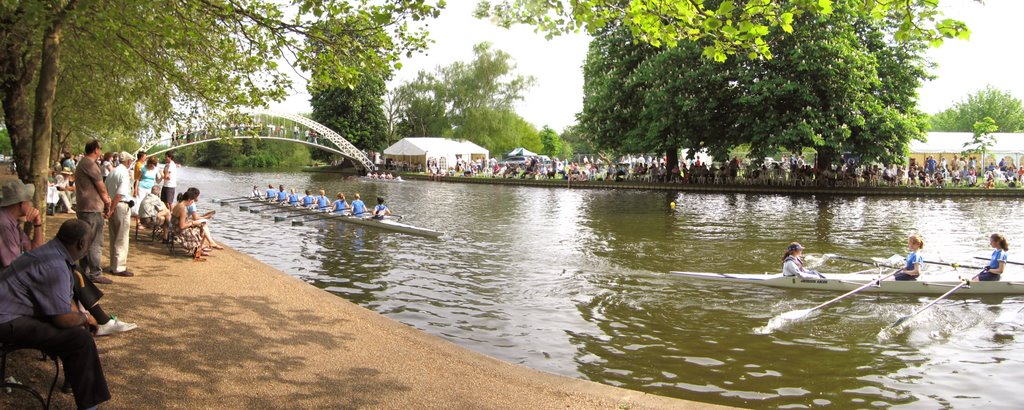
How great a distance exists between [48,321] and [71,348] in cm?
27

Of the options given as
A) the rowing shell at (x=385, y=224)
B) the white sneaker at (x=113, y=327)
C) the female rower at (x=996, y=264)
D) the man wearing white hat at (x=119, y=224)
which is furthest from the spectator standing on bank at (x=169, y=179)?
the female rower at (x=996, y=264)

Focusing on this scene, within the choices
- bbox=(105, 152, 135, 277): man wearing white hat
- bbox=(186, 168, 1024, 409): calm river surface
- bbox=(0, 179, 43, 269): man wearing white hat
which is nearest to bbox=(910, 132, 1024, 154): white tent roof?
bbox=(186, 168, 1024, 409): calm river surface

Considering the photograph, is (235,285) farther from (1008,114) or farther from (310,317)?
(1008,114)

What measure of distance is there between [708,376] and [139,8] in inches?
383

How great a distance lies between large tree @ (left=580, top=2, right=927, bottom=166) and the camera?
31.9 metres

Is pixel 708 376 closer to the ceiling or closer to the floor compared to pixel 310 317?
closer to the floor

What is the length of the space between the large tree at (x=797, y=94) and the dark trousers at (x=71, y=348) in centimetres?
2962

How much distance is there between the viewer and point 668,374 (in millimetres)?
8570

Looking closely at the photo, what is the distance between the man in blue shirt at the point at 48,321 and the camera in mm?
4848

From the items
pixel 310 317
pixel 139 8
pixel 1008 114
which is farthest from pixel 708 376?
pixel 1008 114

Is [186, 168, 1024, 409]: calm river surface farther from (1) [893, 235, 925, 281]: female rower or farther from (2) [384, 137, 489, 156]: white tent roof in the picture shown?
(2) [384, 137, 489, 156]: white tent roof

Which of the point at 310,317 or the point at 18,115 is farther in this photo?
the point at 18,115

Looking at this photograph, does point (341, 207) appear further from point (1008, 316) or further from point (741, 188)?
point (741, 188)

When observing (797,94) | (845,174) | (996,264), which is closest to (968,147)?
(845,174)
